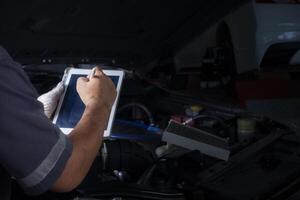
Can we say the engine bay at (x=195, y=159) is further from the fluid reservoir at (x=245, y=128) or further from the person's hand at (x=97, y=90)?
the person's hand at (x=97, y=90)

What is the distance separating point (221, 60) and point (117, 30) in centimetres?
122

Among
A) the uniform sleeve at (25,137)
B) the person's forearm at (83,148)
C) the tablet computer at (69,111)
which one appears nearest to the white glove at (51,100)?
the tablet computer at (69,111)

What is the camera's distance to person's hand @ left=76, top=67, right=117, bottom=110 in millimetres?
977

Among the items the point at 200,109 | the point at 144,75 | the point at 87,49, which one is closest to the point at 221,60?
the point at 144,75

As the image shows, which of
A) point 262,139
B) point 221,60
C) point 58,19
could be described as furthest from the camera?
point 221,60

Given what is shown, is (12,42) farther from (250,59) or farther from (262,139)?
(250,59)

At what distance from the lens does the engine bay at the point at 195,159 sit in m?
1.08

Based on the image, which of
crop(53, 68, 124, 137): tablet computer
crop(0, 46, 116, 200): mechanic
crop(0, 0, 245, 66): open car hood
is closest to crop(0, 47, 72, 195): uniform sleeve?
crop(0, 46, 116, 200): mechanic

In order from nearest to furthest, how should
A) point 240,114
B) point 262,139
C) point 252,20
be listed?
1. point 262,139
2. point 240,114
3. point 252,20

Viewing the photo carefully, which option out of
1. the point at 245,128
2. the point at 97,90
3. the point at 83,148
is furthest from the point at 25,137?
the point at 245,128

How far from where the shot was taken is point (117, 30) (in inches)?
72.4

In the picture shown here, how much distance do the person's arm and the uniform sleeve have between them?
34 millimetres

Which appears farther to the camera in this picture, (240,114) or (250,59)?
(250,59)

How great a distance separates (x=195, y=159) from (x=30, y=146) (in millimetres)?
664
